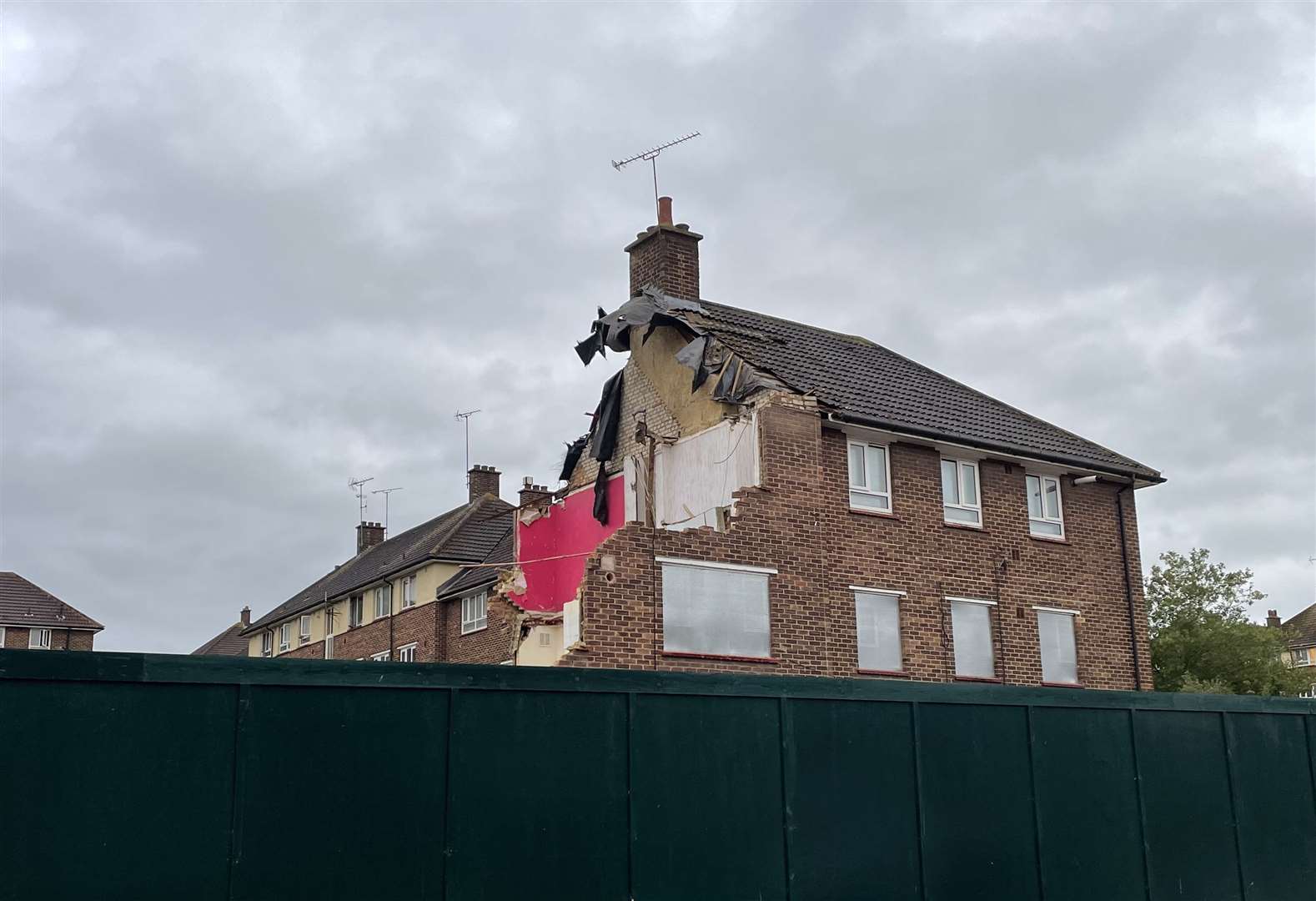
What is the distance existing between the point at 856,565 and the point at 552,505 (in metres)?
7.54

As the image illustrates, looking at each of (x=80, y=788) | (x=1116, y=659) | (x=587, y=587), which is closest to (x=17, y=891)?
(x=80, y=788)

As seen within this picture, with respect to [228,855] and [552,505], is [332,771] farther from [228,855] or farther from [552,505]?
[552,505]

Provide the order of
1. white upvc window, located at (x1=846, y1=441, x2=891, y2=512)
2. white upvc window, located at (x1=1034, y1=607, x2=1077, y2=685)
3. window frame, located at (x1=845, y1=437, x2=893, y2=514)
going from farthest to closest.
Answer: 1. white upvc window, located at (x1=1034, y1=607, x2=1077, y2=685)
2. white upvc window, located at (x1=846, y1=441, x2=891, y2=512)
3. window frame, located at (x1=845, y1=437, x2=893, y2=514)

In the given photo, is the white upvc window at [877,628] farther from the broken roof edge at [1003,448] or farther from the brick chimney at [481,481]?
the brick chimney at [481,481]

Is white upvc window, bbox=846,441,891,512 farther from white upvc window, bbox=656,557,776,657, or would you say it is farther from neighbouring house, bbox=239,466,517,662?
neighbouring house, bbox=239,466,517,662

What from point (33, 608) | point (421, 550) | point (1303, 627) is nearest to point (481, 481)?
point (421, 550)

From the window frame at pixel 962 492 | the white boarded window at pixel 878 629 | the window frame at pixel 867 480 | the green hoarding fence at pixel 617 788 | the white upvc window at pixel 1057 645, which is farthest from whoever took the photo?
the white upvc window at pixel 1057 645

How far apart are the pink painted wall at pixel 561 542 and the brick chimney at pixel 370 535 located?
31016 millimetres

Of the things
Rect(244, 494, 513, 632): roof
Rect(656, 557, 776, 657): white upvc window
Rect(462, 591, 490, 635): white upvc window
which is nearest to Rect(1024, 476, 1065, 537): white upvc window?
Rect(656, 557, 776, 657): white upvc window

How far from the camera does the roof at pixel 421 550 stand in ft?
144

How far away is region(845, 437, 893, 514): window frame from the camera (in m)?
23.2

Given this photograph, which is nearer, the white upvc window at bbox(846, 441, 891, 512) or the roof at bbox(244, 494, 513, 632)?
the white upvc window at bbox(846, 441, 891, 512)

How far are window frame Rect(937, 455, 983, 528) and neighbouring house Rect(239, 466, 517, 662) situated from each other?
14.6 metres

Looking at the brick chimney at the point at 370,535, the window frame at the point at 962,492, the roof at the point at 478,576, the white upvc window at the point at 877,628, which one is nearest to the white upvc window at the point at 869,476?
the window frame at the point at 962,492
